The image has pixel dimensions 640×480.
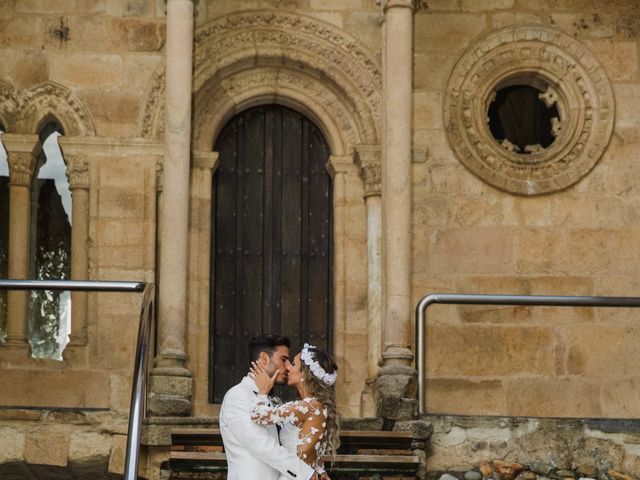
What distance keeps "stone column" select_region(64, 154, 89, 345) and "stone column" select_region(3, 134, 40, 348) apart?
36 centimetres

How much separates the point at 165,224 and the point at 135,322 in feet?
3.54

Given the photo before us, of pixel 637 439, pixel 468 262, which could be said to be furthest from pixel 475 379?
pixel 637 439

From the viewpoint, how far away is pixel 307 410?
418 inches

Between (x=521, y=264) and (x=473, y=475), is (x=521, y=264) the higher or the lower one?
the higher one

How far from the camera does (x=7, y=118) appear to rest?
592 inches

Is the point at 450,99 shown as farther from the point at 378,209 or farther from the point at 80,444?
the point at 80,444

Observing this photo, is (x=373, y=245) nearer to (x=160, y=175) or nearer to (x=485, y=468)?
(x=160, y=175)

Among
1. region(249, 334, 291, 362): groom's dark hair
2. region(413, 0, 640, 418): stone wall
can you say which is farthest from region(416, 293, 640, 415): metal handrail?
region(249, 334, 291, 362): groom's dark hair

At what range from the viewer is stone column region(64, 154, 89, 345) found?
14.8m

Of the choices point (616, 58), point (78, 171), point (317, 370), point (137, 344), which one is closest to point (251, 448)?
point (317, 370)

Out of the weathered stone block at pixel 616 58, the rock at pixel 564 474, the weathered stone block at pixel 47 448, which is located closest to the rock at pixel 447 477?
the rock at pixel 564 474

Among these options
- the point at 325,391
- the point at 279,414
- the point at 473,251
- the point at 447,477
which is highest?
the point at 473,251

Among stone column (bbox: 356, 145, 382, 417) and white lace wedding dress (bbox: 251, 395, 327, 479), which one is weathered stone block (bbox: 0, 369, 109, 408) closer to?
stone column (bbox: 356, 145, 382, 417)

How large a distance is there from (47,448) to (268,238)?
10.3 ft
